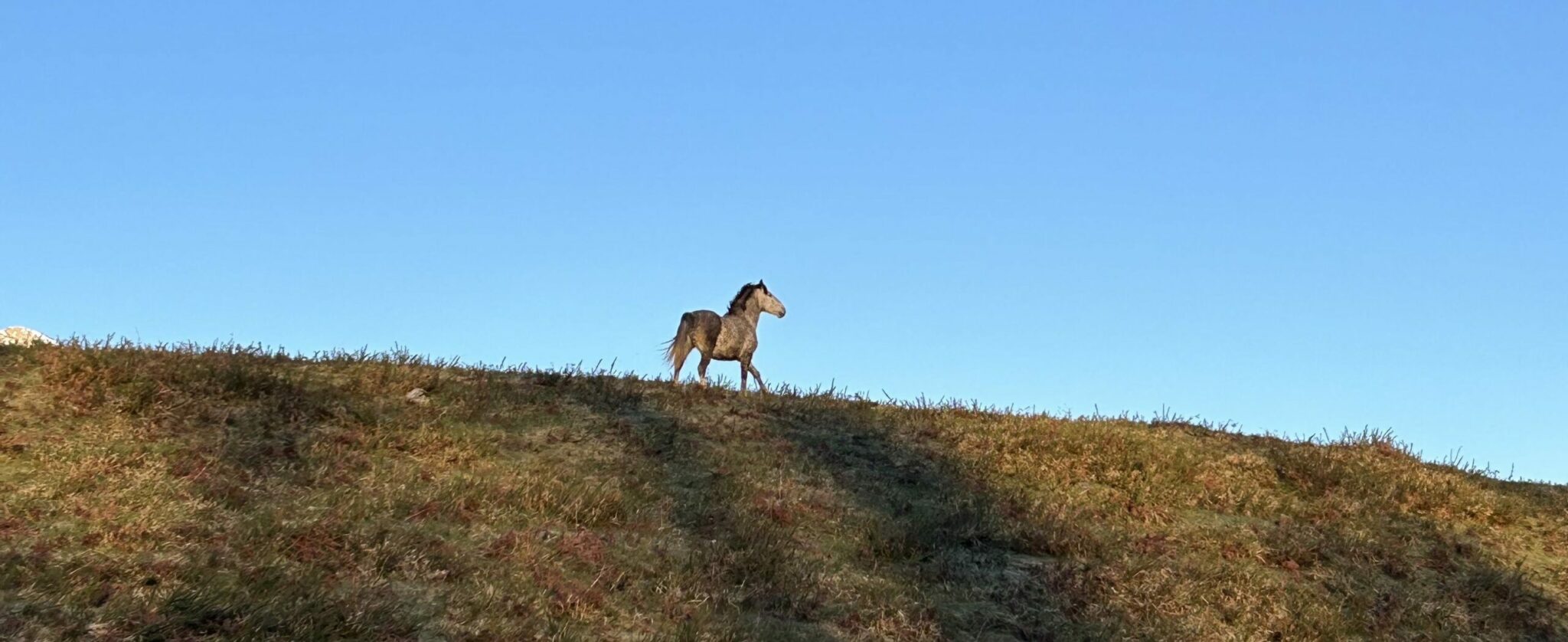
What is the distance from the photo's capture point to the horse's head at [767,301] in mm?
24797

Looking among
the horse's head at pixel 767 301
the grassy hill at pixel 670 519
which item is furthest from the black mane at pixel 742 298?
the grassy hill at pixel 670 519

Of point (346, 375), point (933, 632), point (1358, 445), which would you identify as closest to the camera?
point (933, 632)

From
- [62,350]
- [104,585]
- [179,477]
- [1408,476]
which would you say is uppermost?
[1408,476]

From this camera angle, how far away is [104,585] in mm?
9531

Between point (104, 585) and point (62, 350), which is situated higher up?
point (62, 350)

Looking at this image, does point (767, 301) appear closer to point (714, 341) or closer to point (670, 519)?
point (714, 341)

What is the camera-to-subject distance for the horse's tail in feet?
72.7

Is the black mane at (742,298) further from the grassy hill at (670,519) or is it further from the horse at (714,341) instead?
the grassy hill at (670,519)

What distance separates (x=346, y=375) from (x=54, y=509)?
5.77m

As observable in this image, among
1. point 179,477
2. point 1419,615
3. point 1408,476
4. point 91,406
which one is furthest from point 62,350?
point 1408,476

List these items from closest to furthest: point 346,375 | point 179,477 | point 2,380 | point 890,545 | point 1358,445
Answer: point 179,477 < point 890,545 < point 2,380 < point 346,375 < point 1358,445

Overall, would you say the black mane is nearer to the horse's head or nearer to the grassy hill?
the horse's head

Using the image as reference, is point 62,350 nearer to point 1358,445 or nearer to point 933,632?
point 933,632

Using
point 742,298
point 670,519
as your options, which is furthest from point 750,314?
point 670,519
